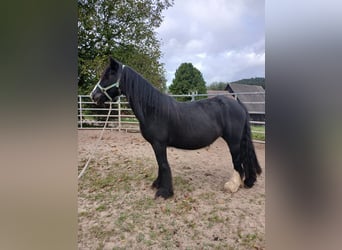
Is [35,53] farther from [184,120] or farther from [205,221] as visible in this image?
[205,221]

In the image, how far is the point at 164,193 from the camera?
1052 mm

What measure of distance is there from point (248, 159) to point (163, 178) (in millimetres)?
392

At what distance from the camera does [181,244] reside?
0.94 metres

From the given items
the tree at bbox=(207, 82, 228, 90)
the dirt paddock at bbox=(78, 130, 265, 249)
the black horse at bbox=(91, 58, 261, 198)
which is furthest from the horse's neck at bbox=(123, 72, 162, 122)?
the tree at bbox=(207, 82, 228, 90)

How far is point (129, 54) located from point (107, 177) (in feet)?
1.88

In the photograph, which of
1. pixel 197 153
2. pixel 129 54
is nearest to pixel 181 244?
pixel 197 153

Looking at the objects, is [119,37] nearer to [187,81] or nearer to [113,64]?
[113,64]

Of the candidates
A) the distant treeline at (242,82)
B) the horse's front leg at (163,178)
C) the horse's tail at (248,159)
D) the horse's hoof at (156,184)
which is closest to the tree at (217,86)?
the distant treeline at (242,82)

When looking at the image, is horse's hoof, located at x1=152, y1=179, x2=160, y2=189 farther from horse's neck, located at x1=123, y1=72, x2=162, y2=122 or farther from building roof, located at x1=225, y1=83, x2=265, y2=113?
building roof, located at x1=225, y1=83, x2=265, y2=113

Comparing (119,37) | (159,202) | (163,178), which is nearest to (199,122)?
(163,178)

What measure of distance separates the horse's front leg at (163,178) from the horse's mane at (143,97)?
0.63ft

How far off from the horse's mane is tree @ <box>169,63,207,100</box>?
0.19 feet

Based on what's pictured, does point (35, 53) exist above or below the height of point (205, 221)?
above

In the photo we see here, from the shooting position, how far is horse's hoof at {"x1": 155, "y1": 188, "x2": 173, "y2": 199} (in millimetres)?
1047
